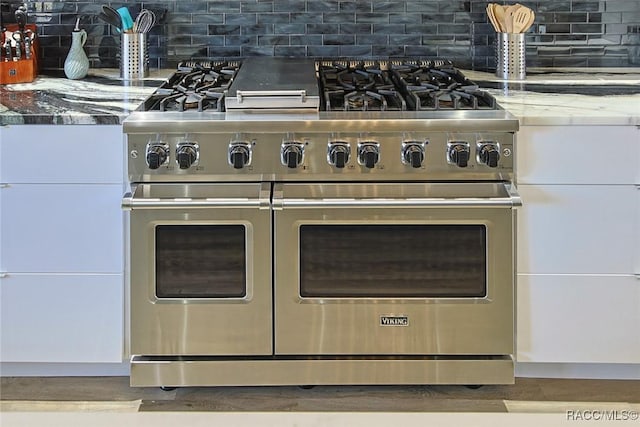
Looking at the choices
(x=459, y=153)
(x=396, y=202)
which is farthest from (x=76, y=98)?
(x=459, y=153)

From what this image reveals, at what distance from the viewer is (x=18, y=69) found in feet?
9.61

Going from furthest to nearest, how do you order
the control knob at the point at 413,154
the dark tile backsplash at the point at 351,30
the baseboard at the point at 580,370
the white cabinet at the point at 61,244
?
the dark tile backsplash at the point at 351,30
the baseboard at the point at 580,370
the white cabinet at the point at 61,244
the control knob at the point at 413,154

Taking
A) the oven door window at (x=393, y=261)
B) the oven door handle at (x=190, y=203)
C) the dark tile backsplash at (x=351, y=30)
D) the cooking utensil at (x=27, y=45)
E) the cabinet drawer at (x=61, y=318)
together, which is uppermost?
the dark tile backsplash at (x=351, y=30)

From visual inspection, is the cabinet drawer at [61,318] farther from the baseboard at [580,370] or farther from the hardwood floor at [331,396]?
the baseboard at [580,370]

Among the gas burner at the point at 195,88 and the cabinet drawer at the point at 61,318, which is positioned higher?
the gas burner at the point at 195,88

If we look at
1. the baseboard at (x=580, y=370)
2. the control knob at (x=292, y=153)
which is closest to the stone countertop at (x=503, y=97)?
the control knob at (x=292, y=153)

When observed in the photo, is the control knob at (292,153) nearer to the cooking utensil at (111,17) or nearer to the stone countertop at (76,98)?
the stone countertop at (76,98)

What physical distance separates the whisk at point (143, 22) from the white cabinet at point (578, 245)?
1.46 meters

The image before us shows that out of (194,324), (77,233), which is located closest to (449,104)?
(194,324)

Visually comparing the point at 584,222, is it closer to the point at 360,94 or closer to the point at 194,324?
the point at 360,94

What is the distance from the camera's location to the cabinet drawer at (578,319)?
2.49 m

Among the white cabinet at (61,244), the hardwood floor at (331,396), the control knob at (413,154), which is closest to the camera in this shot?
the control knob at (413,154)

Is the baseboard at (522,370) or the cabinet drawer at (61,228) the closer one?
the cabinet drawer at (61,228)

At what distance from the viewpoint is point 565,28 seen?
128 inches
